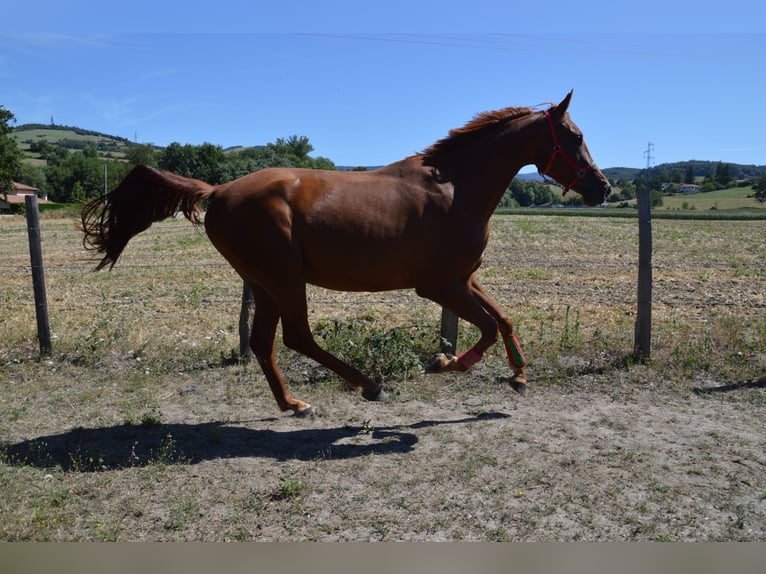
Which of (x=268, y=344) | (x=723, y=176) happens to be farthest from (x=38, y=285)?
(x=723, y=176)

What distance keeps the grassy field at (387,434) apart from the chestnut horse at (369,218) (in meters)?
0.69

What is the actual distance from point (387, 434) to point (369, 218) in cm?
185

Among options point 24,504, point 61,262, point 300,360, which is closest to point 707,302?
point 300,360

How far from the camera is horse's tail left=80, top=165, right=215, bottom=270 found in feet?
17.7

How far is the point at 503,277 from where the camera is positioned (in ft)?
46.9

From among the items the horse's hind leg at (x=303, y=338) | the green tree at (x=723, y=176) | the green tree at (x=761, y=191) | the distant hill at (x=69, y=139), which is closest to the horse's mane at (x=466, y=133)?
the horse's hind leg at (x=303, y=338)

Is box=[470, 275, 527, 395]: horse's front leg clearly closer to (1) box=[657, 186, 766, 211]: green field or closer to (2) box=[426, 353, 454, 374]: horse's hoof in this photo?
(2) box=[426, 353, 454, 374]: horse's hoof

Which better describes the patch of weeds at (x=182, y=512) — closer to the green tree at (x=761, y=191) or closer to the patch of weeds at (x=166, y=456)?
the patch of weeds at (x=166, y=456)

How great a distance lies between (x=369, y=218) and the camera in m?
5.11

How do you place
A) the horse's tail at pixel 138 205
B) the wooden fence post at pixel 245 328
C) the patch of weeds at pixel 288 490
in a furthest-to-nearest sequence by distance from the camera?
1. the wooden fence post at pixel 245 328
2. the horse's tail at pixel 138 205
3. the patch of weeds at pixel 288 490

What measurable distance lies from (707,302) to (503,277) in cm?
457

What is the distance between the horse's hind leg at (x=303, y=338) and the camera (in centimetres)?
520

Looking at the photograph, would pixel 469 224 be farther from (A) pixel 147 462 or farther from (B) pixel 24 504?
(B) pixel 24 504

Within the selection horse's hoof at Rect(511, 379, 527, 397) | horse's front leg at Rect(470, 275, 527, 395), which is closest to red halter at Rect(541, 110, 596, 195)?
horse's front leg at Rect(470, 275, 527, 395)
